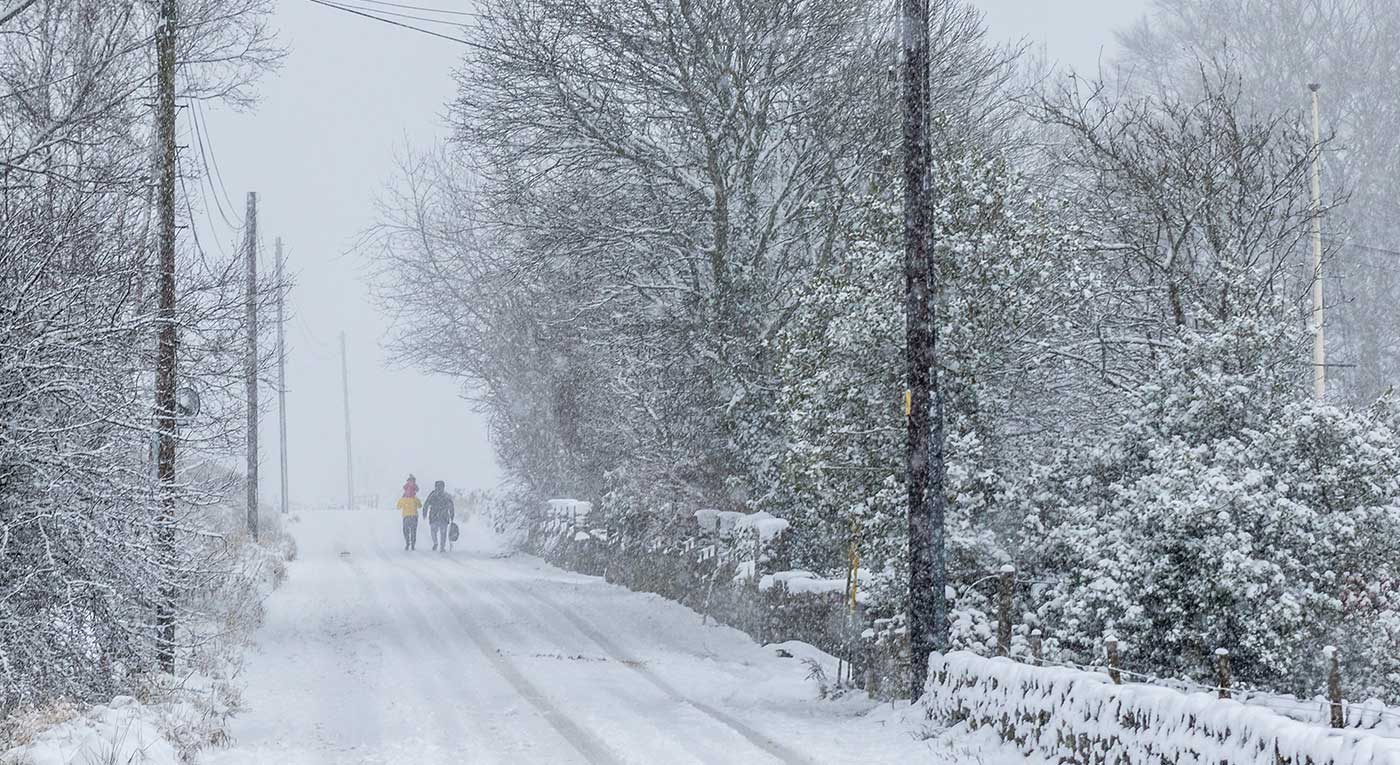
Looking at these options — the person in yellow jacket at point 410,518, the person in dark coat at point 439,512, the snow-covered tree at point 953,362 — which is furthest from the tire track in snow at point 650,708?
the person in yellow jacket at point 410,518

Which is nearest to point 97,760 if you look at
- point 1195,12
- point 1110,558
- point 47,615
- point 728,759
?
point 47,615

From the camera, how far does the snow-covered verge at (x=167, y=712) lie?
913 cm

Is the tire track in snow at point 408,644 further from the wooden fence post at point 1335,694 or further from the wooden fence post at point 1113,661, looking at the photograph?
the wooden fence post at point 1335,694

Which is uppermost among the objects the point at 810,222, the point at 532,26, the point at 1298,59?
the point at 1298,59

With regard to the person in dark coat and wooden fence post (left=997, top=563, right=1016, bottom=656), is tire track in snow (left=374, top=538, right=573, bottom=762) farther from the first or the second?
the person in dark coat

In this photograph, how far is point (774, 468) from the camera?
20.3 metres

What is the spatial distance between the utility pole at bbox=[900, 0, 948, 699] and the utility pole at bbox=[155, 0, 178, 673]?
6645 mm

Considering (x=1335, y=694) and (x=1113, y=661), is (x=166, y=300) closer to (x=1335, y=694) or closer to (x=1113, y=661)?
(x=1113, y=661)

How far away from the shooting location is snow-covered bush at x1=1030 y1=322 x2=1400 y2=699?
12367 millimetres

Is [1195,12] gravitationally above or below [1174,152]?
above

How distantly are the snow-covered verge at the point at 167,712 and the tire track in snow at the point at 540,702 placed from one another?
274 cm

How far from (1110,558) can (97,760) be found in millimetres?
9007

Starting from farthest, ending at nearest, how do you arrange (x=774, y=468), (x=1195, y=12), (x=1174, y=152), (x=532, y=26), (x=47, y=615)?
(x=1195, y=12)
(x=532, y=26)
(x=774, y=468)
(x=1174, y=152)
(x=47, y=615)

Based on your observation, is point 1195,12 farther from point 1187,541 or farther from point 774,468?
point 1187,541
